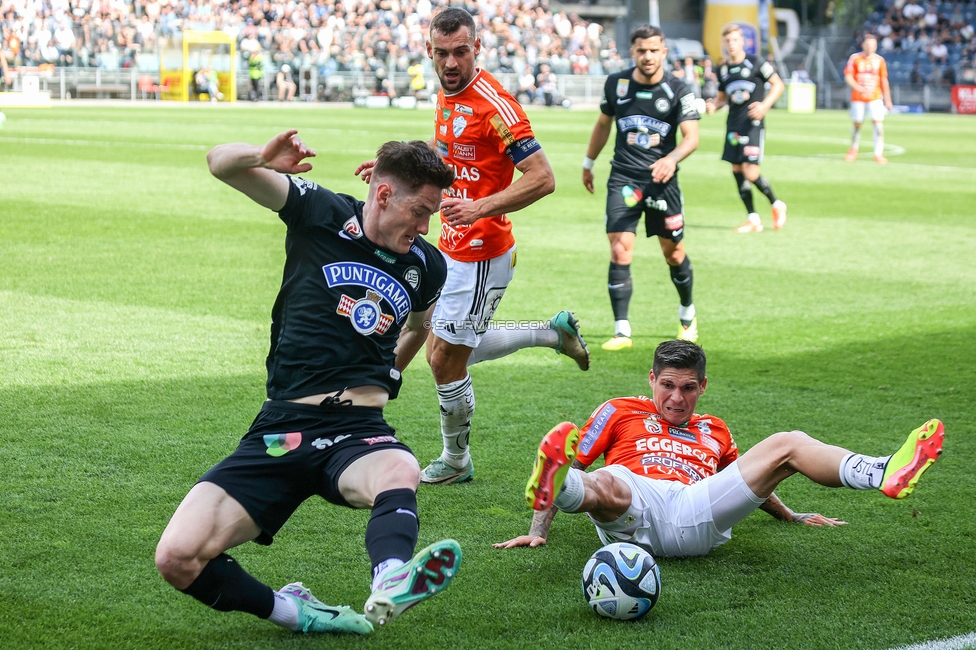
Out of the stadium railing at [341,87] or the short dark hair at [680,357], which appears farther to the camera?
the stadium railing at [341,87]

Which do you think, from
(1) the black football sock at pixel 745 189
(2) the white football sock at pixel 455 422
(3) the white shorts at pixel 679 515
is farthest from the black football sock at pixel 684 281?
(1) the black football sock at pixel 745 189

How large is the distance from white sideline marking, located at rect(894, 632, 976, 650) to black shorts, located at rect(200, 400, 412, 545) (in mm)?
1853

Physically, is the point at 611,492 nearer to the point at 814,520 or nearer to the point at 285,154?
the point at 814,520

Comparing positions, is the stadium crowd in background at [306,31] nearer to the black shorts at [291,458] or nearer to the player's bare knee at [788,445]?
the black shorts at [291,458]

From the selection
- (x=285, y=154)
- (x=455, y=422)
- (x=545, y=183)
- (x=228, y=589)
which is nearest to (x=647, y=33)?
(x=545, y=183)

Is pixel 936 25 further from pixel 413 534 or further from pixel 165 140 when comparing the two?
pixel 413 534

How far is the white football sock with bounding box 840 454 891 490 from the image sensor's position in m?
3.98

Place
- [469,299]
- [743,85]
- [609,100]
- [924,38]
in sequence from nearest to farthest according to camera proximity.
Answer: [469,299] < [609,100] < [743,85] < [924,38]

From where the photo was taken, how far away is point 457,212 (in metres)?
4.78

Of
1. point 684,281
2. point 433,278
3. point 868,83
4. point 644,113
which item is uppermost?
point 868,83

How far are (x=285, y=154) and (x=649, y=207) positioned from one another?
227 inches

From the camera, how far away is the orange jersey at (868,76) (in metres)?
23.3

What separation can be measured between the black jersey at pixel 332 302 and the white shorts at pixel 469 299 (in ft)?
5.42

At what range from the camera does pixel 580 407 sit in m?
6.78
